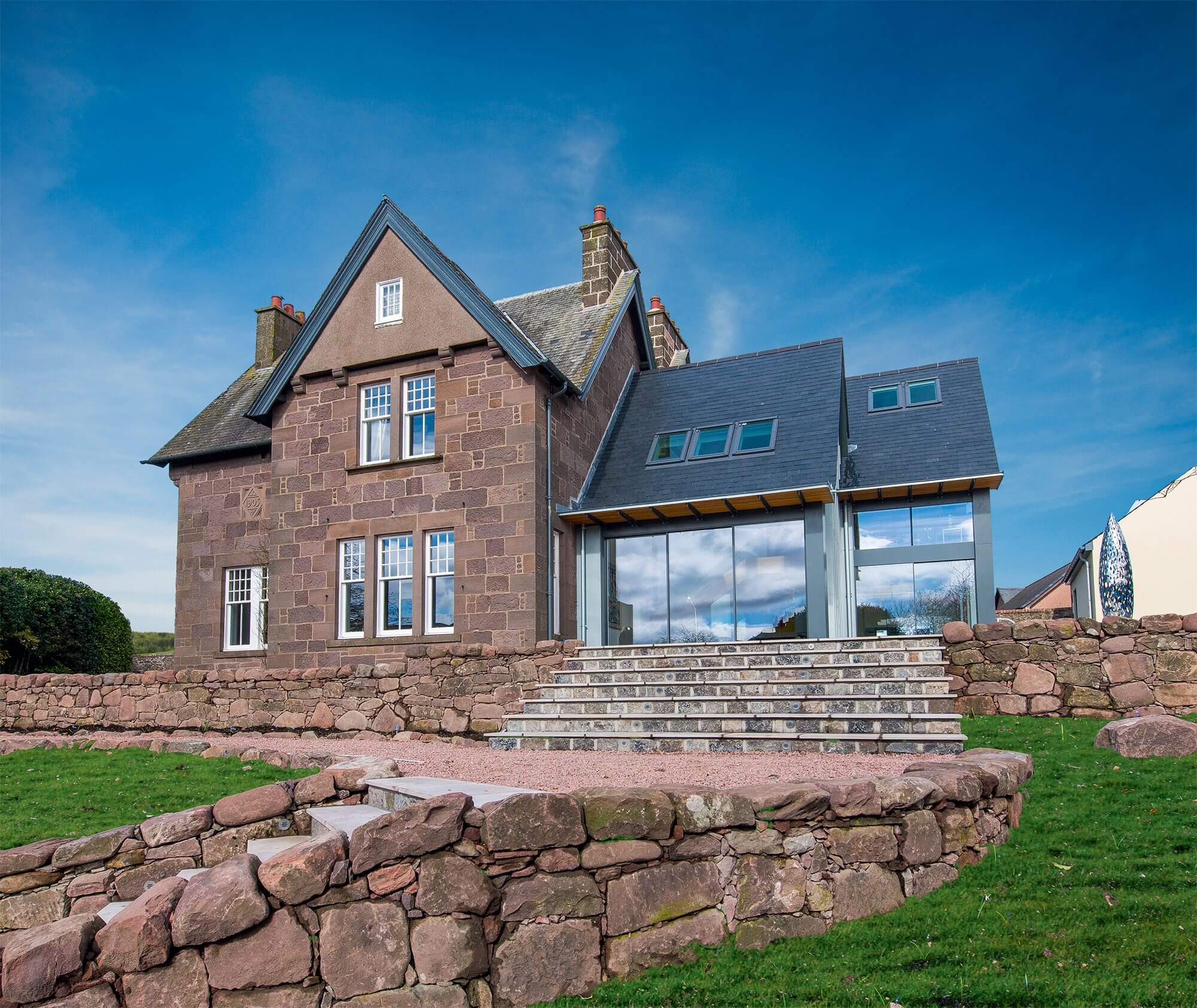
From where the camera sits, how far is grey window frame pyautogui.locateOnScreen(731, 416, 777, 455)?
20438 mm

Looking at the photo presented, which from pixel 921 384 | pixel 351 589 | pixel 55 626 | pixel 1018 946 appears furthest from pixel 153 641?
pixel 1018 946

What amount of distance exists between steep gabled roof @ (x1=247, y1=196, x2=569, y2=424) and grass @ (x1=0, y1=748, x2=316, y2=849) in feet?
30.5

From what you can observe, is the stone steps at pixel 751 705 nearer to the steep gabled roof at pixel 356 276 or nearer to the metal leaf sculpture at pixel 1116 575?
the steep gabled roof at pixel 356 276

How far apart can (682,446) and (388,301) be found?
23.4 ft

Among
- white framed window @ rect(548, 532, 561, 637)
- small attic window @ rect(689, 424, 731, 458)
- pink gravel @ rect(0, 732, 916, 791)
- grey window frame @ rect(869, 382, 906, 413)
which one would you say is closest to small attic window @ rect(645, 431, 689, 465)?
small attic window @ rect(689, 424, 731, 458)

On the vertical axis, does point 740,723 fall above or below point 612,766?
above

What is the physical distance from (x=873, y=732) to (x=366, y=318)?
14.2 metres

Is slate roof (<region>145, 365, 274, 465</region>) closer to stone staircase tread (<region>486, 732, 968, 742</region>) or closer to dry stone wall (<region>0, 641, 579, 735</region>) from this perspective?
dry stone wall (<region>0, 641, 579, 735</region>)

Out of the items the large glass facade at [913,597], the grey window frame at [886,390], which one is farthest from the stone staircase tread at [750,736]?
the grey window frame at [886,390]

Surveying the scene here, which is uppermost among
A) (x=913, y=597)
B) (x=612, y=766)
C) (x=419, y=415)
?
(x=419, y=415)

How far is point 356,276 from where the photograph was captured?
21.7 meters

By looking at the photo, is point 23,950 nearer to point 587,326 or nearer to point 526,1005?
point 526,1005

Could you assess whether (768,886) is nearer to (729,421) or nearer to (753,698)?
(753,698)

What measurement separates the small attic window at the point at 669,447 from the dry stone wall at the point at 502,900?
14.8 metres
